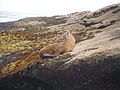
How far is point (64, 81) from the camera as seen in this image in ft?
30.4

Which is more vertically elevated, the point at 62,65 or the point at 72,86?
the point at 62,65

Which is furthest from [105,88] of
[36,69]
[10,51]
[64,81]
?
[10,51]

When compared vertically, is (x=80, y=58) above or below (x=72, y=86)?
above

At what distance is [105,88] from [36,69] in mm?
4810

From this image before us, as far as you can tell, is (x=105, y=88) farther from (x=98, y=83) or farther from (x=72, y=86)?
(x=72, y=86)

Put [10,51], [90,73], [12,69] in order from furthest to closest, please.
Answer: [10,51]
[12,69]
[90,73]

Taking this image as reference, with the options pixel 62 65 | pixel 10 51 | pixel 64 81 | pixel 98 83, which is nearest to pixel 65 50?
pixel 62 65

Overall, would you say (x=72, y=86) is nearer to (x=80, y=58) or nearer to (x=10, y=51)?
(x=80, y=58)

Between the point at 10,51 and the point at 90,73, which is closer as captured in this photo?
the point at 90,73

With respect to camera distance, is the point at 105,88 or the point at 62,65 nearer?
Answer: the point at 105,88

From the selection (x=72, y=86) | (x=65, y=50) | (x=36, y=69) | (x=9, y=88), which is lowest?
(x=9, y=88)

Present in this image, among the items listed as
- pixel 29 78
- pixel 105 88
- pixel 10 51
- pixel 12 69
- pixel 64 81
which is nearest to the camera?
pixel 105 88

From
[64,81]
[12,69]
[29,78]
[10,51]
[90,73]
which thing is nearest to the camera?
[90,73]

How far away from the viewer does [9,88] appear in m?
10.6
